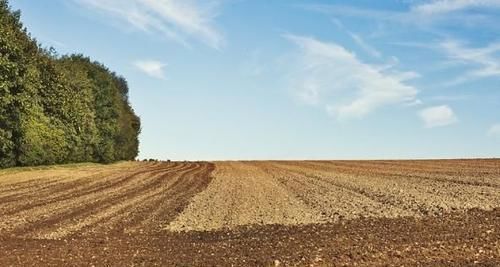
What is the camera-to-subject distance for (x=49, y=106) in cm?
6144

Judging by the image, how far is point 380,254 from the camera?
47.3 feet

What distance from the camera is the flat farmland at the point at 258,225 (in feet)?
49.2

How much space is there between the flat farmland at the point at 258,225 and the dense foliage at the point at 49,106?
47.2 feet

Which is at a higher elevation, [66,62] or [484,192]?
[66,62]

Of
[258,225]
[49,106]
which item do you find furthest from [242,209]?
[49,106]

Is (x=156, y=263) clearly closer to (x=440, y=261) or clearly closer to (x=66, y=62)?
(x=440, y=261)

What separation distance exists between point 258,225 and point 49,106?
44764 millimetres

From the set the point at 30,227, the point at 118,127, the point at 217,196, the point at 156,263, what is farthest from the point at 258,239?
the point at 118,127

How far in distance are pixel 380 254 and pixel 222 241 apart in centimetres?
504

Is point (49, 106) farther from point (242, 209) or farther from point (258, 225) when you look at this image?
point (258, 225)

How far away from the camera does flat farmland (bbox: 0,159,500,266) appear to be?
14984 mm

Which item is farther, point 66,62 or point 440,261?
point 66,62

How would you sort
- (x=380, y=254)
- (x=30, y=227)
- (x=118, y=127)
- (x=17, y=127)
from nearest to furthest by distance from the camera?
(x=380, y=254)
(x=30, y=227)
(x=17, y=127)
(x=118, y=127)

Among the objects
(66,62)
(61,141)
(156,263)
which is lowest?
(156,263)
